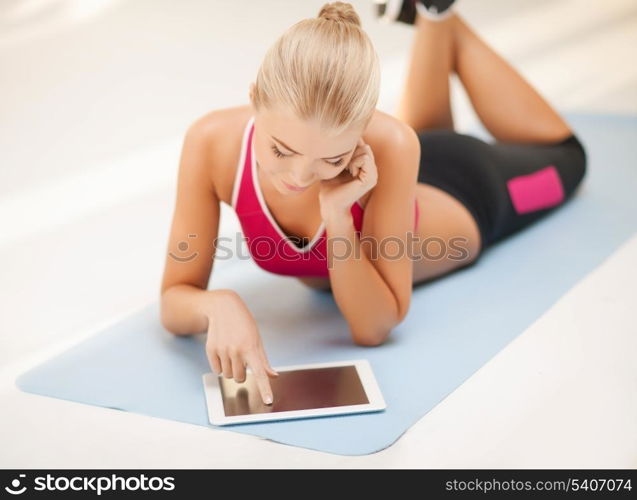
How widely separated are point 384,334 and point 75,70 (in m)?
2.65

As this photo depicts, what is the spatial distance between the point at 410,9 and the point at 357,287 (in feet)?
3.70

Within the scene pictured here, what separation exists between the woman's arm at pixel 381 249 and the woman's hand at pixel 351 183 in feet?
0.10

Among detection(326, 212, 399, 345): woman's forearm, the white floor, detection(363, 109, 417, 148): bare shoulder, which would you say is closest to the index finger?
the white floor

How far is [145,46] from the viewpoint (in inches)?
192

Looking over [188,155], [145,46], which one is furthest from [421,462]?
[145,46]

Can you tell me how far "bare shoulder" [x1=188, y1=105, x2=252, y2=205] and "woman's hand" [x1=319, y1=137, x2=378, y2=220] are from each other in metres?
0.24

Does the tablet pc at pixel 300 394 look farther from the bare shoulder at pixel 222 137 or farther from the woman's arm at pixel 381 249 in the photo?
the bare shoulder at pixel 222 137

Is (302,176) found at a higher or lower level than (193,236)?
higher

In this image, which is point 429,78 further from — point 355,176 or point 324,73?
point 324,73

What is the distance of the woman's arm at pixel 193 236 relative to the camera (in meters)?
2.28

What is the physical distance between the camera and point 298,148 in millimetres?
1978

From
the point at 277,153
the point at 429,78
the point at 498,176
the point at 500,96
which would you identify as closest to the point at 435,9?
the point at 429,78
